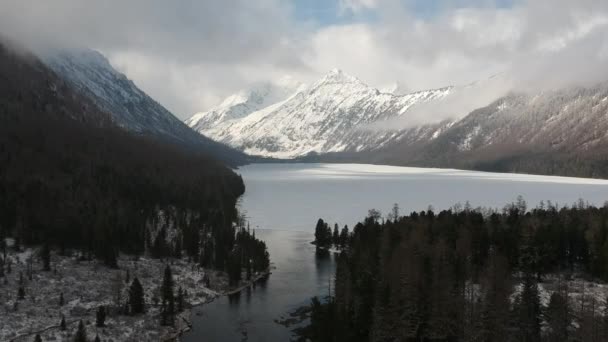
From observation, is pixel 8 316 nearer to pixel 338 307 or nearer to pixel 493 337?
Answer: pixel 338 307

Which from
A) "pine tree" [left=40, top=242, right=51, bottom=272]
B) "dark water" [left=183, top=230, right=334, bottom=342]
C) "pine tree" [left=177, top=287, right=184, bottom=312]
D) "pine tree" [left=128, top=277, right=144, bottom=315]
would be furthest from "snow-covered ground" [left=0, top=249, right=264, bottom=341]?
"dark water" [left=183, top=230, right=334, bottom=342]

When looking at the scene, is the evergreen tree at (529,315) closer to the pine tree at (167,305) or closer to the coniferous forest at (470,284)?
the coniferous forest at (470,284)

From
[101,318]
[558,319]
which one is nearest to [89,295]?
[101,318]

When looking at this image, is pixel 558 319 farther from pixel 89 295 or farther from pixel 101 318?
pixel 89 295

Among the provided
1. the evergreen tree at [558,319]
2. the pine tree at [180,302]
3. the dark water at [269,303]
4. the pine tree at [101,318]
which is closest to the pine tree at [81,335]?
the pine tree at [101,318]

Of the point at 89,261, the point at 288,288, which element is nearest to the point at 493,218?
the point at 288,288

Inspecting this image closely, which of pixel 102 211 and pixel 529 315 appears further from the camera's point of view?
pixel 102 211
